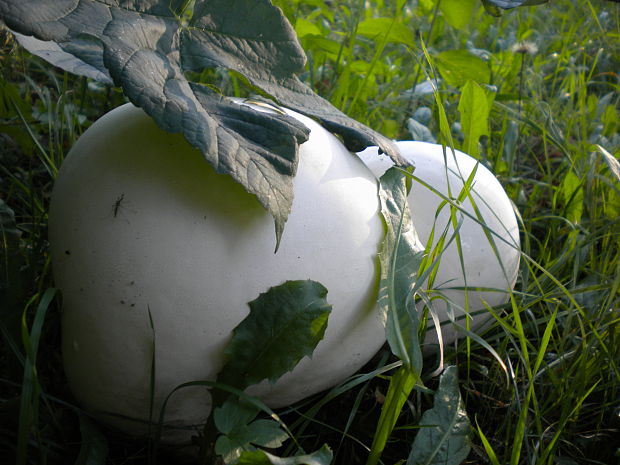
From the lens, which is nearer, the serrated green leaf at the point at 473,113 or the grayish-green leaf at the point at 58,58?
the grayish-green leaf at the point at 58,58

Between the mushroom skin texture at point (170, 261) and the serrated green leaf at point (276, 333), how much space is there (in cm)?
2

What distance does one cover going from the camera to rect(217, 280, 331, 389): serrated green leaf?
1021 mm

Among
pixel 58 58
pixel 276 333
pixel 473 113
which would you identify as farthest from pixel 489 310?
pixel 58 58

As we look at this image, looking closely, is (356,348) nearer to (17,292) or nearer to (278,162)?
(278,162)

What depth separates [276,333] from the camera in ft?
3.42

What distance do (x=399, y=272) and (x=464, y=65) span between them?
111 cm

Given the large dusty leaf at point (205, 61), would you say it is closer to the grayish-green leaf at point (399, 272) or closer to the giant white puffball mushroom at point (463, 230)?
the grayish-green leaf at point (399, 272)

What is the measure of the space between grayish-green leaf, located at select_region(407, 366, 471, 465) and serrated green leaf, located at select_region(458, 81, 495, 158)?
2.32 feet

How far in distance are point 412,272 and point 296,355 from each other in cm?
26

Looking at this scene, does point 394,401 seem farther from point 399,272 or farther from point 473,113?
point 473,113

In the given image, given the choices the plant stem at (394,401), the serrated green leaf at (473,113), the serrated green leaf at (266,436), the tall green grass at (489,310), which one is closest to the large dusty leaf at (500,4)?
the tall green grass at (489,310)

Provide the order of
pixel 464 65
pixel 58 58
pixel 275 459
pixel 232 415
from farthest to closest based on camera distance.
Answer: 1. pixel 464 65
2. pixel 58 58
3. pixel 232 415
4. pixel 275 459

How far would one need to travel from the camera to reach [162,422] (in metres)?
1.07

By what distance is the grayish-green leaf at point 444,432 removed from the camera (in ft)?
3.59
